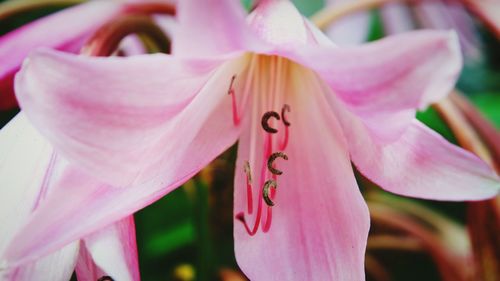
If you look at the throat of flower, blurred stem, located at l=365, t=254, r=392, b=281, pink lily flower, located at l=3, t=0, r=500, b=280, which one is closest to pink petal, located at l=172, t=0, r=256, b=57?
pink lily flower, located at l=3, t=0, r=500, b=280

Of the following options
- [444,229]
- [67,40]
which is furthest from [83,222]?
[444,229]

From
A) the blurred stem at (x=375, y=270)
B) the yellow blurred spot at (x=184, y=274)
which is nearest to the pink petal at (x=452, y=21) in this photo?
the blurred stem at (x=375, y=270)

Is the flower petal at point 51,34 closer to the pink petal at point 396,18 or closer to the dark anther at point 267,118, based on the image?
the dark anther at point 267,118

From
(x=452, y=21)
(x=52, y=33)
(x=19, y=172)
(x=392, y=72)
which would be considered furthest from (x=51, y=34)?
(x=452, y=21)

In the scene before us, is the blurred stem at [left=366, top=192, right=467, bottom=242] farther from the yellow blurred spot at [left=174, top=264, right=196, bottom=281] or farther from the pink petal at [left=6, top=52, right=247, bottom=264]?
the pink petal at [left=6, top=52, right=247, bottom=264]

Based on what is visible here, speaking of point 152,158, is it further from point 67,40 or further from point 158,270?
point 158,270
